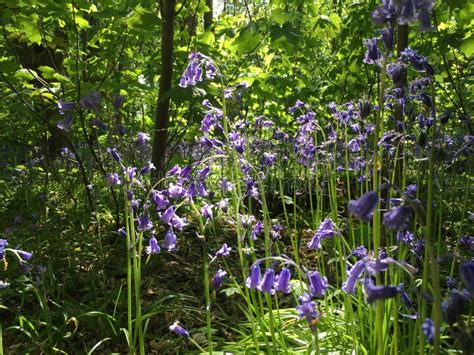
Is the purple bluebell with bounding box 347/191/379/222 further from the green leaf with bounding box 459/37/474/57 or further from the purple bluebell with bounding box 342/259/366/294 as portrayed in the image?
the green leaf with bounding box 459/37/474/57

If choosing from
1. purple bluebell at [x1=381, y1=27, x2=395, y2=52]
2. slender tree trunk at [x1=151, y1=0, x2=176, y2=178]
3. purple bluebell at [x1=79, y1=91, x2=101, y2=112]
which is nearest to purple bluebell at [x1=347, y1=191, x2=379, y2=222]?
purple bluebell at [x1=381, y1=27, x2=395, y2=52]

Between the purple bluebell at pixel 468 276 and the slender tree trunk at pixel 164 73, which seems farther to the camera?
the slender tree trunk at pixel 164 73

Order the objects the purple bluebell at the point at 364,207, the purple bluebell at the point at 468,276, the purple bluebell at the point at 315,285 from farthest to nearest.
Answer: the purple bluebell at the point at 315,285, the purple bluebell at the point at 364,207, the purple bluebell at the point at 468,276

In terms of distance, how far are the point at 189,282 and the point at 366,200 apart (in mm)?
2853

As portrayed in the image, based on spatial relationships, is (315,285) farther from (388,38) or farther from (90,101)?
(90,101)

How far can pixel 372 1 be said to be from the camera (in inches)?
163

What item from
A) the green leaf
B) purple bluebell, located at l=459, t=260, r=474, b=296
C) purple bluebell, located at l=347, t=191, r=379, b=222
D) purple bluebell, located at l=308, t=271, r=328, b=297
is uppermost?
the green leaf

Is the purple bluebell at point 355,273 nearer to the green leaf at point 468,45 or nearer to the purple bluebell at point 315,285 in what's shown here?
the purple bluebell at point 315,285

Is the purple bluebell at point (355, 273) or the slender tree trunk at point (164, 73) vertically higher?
the slender tree trunk at point (164, 73)

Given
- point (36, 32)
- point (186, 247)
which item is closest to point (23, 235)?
point (186, 247)

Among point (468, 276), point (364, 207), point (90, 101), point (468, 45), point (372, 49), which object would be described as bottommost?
point (468, 276)

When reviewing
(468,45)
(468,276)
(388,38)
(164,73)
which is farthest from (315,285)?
(164,73)

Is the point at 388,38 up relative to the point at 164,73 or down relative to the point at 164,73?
down

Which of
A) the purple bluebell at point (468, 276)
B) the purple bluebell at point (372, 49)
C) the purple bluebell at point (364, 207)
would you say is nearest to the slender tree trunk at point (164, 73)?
the purple bluebell at point (372, 49)
